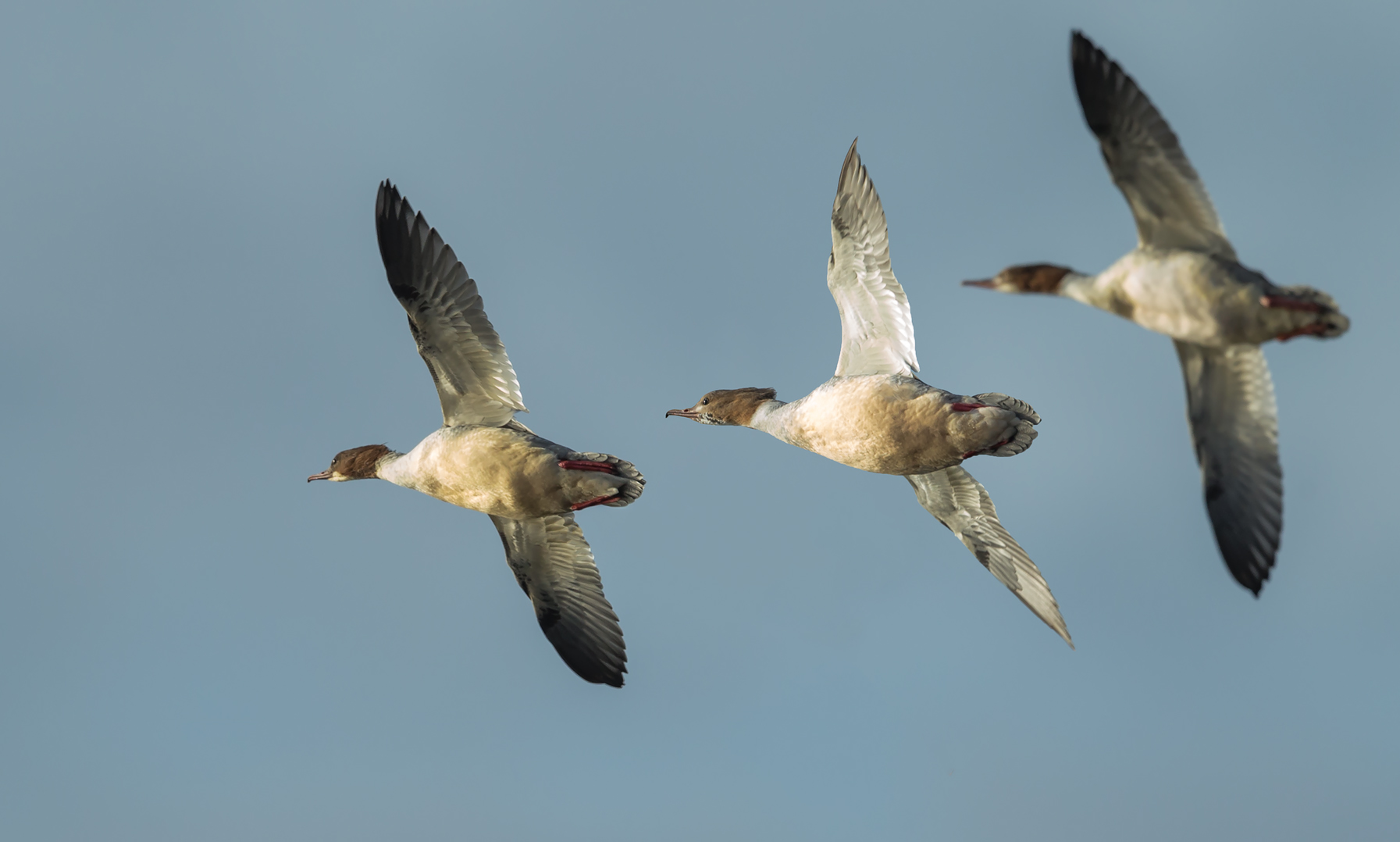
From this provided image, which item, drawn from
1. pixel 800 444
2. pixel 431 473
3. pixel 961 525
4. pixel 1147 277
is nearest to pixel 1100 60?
pixel 1147 277

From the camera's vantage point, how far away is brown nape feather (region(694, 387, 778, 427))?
44.5 ft

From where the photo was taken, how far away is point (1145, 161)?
9.79 m

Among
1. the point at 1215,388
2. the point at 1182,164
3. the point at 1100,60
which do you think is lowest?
the point at 1215,388

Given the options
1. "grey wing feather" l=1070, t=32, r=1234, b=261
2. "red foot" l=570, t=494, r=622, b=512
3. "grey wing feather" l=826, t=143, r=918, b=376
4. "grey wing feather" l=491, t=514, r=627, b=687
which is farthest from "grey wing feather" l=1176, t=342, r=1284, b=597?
"grey wing feather" l=491, t=514, r=627, b=687

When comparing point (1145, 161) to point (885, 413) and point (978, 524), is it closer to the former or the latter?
point (885, 413)

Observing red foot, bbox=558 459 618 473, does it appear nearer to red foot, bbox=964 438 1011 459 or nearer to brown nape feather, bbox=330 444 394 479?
brown nape feather, bbox=330 444 394 479

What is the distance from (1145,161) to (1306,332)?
1.76 meters

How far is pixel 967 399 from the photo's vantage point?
11211mm

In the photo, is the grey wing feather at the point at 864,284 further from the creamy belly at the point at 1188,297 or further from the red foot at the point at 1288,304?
the red foot at the point at 1288,304

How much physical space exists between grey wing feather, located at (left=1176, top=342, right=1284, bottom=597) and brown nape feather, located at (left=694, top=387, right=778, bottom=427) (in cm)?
438

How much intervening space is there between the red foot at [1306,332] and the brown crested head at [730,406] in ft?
17.8

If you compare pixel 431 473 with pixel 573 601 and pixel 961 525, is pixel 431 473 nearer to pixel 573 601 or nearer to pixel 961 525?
pixel 573 601

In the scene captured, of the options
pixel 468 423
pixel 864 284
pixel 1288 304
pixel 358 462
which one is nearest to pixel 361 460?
pixel 358 462

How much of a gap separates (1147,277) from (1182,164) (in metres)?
0.89
